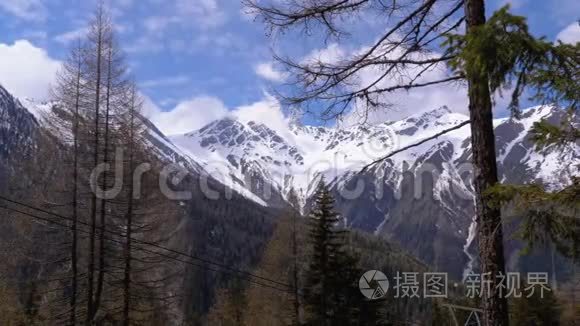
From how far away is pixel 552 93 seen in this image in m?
4.52

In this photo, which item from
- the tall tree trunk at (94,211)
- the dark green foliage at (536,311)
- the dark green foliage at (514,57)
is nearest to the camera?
the dark green foliage at (514,57)

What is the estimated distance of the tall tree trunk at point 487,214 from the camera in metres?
4.90

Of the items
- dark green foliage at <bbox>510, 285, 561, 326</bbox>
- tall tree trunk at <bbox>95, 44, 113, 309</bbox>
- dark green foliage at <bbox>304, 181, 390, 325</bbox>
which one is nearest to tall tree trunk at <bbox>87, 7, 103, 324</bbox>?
tall tree trunk at <bbox>95, 44, 113, 309</bbox>

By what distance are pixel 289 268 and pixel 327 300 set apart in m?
2.64

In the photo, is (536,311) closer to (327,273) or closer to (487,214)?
(327,273)

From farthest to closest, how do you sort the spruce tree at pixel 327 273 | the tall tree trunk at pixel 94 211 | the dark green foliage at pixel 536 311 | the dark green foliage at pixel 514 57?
the dark green foliage at pixel 536 311
the spruce tree at pixel 327 273
the tall tree trunk at pixel 94 211
the dark green foliage at pixel 514 57

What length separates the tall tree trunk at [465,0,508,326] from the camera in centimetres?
490

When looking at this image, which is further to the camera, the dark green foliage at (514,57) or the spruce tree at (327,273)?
the spruce tree at (327,273)

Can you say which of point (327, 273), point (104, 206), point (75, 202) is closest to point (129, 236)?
point (104, 206)

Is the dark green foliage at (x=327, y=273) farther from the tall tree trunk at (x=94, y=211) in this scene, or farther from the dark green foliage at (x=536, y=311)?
the dark green foliage at (x=536, y=311)

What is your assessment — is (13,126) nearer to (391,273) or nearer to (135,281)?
(391,273)

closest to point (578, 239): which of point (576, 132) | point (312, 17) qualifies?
point (576, 132)

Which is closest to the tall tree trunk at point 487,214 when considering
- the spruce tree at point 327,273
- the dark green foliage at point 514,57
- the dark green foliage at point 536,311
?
the dark green foliage at point 514,57

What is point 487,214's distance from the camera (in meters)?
4.96
